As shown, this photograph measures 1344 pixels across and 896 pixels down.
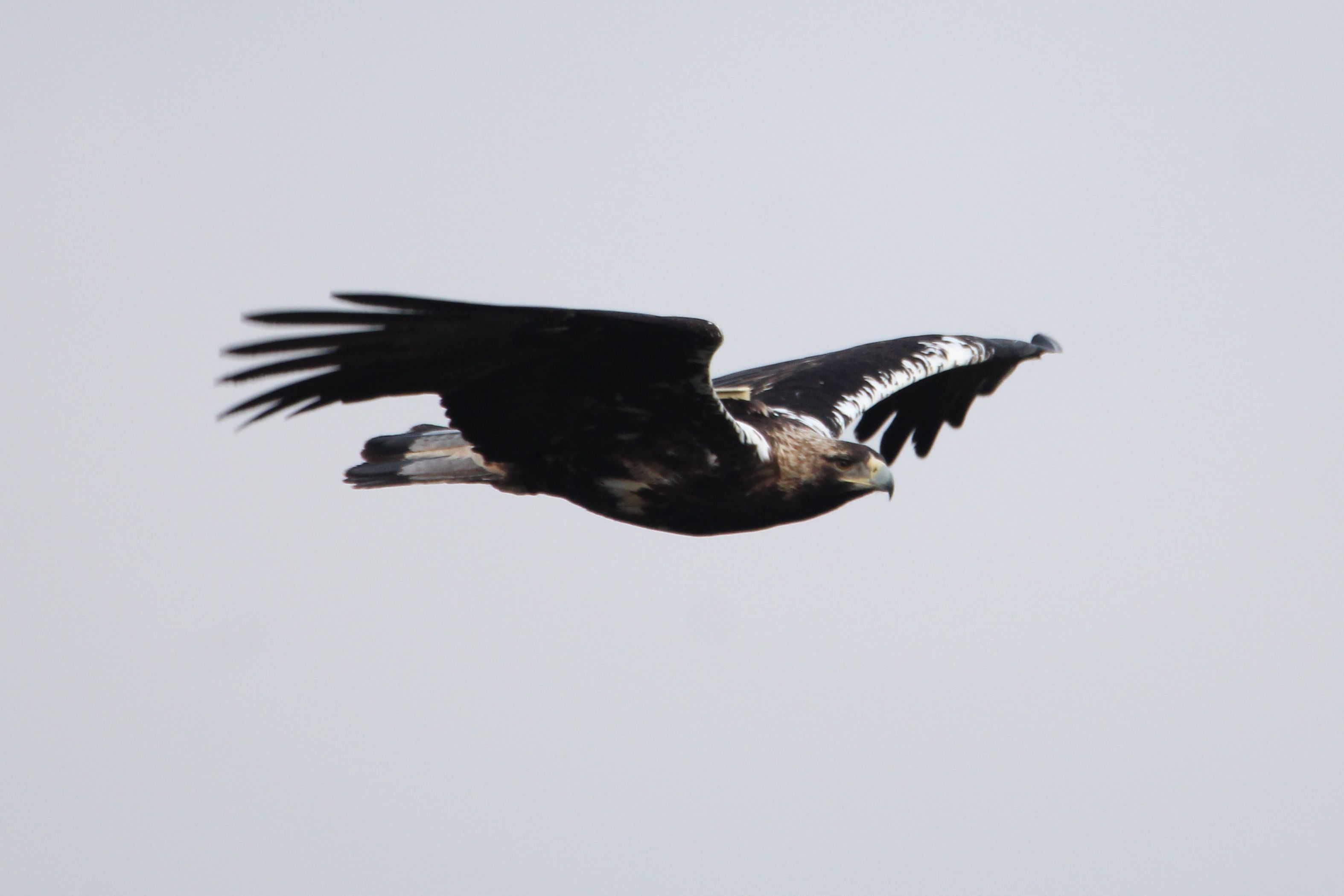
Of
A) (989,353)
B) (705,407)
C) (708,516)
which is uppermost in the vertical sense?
(989,353)

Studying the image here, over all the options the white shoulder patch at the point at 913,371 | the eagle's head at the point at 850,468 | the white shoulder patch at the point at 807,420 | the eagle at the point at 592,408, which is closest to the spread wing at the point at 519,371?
the eagle at the point at 592,408

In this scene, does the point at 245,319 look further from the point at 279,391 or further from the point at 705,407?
the point at 705,407

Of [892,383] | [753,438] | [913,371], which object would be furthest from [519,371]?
[913,371]

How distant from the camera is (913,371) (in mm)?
10555

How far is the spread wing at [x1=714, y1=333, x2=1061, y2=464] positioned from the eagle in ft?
0.09

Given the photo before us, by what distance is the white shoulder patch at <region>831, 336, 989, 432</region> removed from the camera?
31.8ft

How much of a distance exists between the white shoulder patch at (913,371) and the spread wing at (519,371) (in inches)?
79.3

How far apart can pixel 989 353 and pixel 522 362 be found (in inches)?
213

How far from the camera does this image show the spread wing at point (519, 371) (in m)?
6.32

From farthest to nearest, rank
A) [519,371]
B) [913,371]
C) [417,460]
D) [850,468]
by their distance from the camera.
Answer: [913,371] → [417,460] → [850,468] → [519,371]

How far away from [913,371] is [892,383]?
310 mm

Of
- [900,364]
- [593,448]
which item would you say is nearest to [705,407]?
[593,448]

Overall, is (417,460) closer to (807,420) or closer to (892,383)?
(807,420)

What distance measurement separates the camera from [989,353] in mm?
11477
